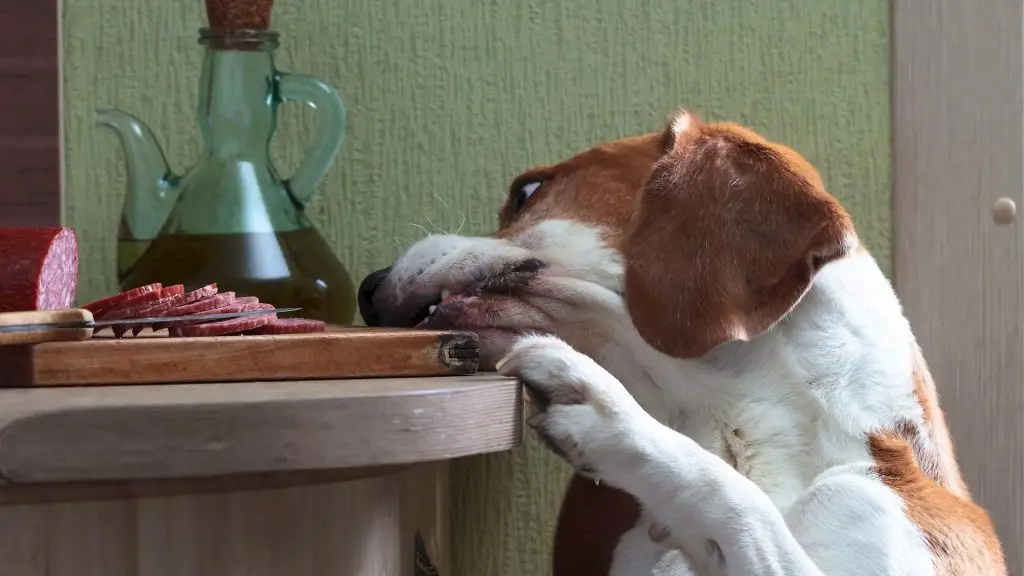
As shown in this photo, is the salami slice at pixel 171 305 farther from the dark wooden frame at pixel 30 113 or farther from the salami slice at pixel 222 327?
A: the dark wooden frame at pixel 30 113

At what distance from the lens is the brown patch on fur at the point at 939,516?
0.95m

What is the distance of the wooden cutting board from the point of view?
2.55ft

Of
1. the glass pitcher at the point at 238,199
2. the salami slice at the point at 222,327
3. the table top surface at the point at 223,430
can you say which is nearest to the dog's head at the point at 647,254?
the glass pitcher at the point at 238,199

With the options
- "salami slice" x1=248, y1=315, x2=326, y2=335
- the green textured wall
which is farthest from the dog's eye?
"salami slice" x1=248, y1=315, x2=326, y2=335

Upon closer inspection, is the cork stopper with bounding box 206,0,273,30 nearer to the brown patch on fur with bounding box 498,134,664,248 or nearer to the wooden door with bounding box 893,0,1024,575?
the brown patch on fur with bounding box 498,134,664,248

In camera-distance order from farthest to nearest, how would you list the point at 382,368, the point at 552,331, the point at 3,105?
the point at 3,105 < the point at 552,331 < the point at 382,368

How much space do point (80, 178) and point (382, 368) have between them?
2.82 feet

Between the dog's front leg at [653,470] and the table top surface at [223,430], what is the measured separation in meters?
0.14

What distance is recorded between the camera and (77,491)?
672 millimetres

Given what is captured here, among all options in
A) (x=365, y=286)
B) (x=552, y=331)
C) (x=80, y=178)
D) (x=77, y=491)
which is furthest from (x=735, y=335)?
(x=80, y=178)

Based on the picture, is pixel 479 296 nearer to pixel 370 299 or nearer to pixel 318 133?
pixel 370 299

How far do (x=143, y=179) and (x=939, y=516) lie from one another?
3.19ft

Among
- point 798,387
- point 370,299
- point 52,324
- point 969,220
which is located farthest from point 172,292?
point 969,220

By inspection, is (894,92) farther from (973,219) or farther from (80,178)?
(80,178)
